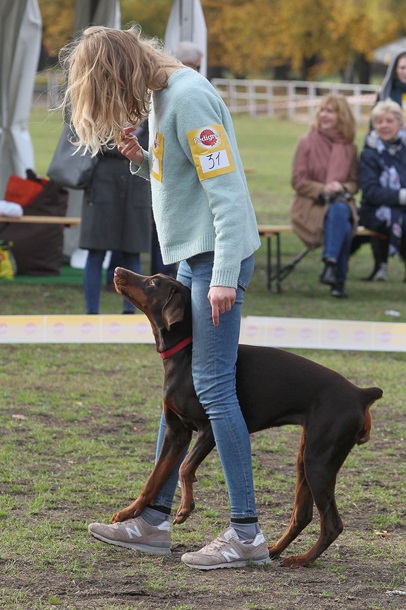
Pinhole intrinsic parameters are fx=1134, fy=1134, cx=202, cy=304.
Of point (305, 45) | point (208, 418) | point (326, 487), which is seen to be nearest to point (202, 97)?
point (208, 418)

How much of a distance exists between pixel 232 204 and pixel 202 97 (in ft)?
1.26

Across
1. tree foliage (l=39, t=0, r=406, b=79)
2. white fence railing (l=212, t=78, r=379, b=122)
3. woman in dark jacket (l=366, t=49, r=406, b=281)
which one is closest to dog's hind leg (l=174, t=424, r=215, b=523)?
woman in dark jacket (l=366, t=49, r=406, b=281)

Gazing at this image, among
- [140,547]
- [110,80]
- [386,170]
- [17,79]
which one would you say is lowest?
[140,547]

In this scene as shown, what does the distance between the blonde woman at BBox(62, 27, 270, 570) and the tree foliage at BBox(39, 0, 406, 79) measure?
155 ft

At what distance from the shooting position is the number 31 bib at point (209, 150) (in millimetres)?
3889

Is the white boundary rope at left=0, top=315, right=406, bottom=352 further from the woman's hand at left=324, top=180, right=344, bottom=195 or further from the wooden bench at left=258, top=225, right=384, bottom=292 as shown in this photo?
the wooden bench at left=258, top=225, right=384, bottom=292

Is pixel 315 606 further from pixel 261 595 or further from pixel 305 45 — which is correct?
pixel 305 45

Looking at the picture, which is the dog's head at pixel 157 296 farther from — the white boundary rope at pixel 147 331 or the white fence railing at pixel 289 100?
the white fence railing at pixel 289 100

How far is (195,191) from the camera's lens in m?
4.04

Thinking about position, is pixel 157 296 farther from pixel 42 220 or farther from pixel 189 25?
pixel 42 220

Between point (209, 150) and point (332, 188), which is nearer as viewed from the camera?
point (209, 150)

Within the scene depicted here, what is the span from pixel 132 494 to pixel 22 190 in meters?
6.95

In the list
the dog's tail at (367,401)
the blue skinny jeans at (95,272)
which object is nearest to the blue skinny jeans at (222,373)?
the dog's tail at (367,401)

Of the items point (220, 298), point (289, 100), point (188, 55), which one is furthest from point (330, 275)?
point (289, 100)
